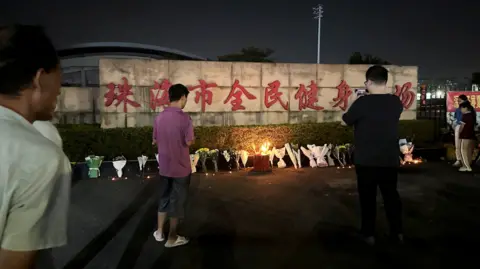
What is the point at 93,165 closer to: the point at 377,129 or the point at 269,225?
the point at 269,225

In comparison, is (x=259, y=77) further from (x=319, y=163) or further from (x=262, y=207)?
(x=262, y=207)

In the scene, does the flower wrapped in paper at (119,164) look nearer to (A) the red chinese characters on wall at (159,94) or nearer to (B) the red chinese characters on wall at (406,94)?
(A) the red chinese characters on wall at (159,94)

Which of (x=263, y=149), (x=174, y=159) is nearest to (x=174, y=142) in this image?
(x=174, y=159)

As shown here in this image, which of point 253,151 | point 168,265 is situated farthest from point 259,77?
point 168,265

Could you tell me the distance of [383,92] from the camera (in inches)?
169

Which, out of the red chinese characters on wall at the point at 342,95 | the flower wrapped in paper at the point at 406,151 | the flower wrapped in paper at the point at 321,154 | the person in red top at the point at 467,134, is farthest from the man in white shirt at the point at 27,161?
the red chinese characters on wall at the point at 342,95

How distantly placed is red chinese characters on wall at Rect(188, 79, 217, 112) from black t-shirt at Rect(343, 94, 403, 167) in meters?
5.46

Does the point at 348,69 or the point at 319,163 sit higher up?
the point at 348,69

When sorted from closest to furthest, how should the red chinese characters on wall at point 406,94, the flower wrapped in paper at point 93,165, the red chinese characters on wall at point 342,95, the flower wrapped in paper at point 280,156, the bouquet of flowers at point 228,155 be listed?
the flower wrapped in paper at point 93,165
the bouquet of flowers at point 228,155
the flower wrapped in paper at point 280,156
the red chinese characters on wall at point 342,95
the red chinese characters on wall at point 406,94

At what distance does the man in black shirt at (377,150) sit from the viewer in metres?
4.16

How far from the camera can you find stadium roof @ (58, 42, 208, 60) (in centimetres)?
1952

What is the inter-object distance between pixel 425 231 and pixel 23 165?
4.55 m

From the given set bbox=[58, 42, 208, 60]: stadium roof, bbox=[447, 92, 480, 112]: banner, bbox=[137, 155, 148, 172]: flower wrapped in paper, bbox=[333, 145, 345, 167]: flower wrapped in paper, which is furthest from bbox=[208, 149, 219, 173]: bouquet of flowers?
bbox=[58, 42, 208, 60]: stadium roof

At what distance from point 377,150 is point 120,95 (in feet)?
20.6
